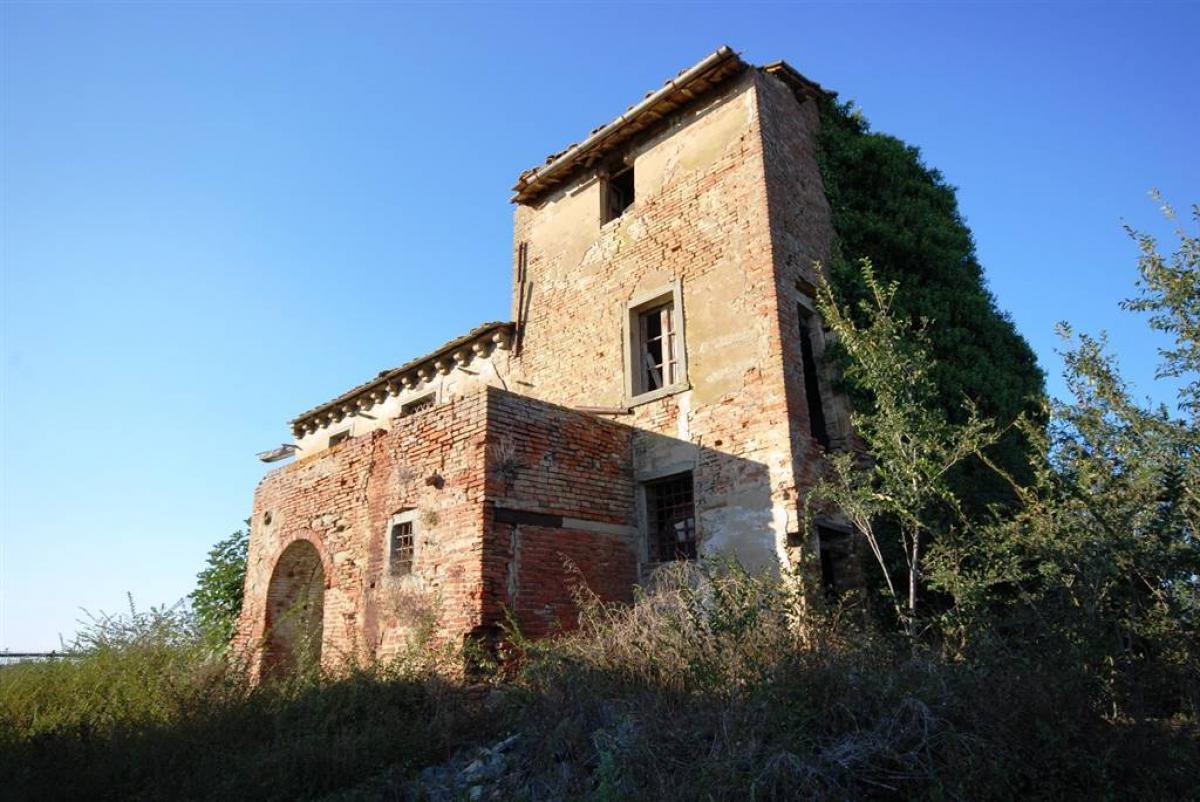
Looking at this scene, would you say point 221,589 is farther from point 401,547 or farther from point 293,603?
point 401,547

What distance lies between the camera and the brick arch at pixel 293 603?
41.2 ft

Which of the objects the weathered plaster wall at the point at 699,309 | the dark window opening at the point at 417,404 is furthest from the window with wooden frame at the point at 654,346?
the dark window opening at the point at 417,404

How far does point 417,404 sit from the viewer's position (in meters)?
16.3

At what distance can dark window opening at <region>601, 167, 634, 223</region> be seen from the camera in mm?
13375

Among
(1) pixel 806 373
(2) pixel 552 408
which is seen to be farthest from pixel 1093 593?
(2) pixel 552 408

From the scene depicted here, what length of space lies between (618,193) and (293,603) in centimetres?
966

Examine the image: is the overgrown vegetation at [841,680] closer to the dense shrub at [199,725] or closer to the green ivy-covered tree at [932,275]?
the dense shrub at [199,725]

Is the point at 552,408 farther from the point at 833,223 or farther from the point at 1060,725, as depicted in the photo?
the point at 1060,725

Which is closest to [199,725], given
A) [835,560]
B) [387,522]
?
[387,522]

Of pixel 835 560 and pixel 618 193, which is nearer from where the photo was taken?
pixel 835 560

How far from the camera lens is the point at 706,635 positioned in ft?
22.6

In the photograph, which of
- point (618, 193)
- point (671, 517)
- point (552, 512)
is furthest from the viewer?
point (618, 193)

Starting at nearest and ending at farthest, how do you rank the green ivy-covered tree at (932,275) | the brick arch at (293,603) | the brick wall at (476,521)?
the brick wall at (476,521), the green ivy-covered tree at (932,275), the brick arch at (293,603)

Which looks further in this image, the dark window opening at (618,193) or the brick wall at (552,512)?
the dark window opening at (618,193)
